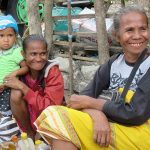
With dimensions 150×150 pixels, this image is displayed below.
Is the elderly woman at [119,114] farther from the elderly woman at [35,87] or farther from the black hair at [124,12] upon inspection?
the elderly woman at [35,87]

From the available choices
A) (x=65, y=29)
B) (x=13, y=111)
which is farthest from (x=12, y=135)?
(x=65, y=29)

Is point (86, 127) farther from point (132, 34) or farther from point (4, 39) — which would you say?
point (4, 39)

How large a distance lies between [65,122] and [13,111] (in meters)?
1.18

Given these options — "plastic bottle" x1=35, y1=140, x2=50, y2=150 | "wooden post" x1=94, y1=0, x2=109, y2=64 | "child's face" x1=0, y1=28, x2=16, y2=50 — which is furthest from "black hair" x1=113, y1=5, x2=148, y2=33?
"wooden post" x1=94, y1=0, x2=109, y2=64

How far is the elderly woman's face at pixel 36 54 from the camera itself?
337cm

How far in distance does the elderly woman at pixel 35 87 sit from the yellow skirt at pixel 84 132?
0.93m

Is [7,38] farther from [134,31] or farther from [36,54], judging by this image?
[134,31]

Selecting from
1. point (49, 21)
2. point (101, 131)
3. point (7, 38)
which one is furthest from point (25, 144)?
point (49, 21)

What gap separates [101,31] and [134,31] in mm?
1848

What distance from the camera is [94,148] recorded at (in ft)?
7.82

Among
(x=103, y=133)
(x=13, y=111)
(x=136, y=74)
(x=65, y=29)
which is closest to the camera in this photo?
(x=103, y=133)

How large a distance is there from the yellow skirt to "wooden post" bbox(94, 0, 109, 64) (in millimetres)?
2084

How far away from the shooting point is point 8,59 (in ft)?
11.6

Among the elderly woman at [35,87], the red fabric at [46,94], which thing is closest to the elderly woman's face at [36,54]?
the elderly woman at [35,87]
